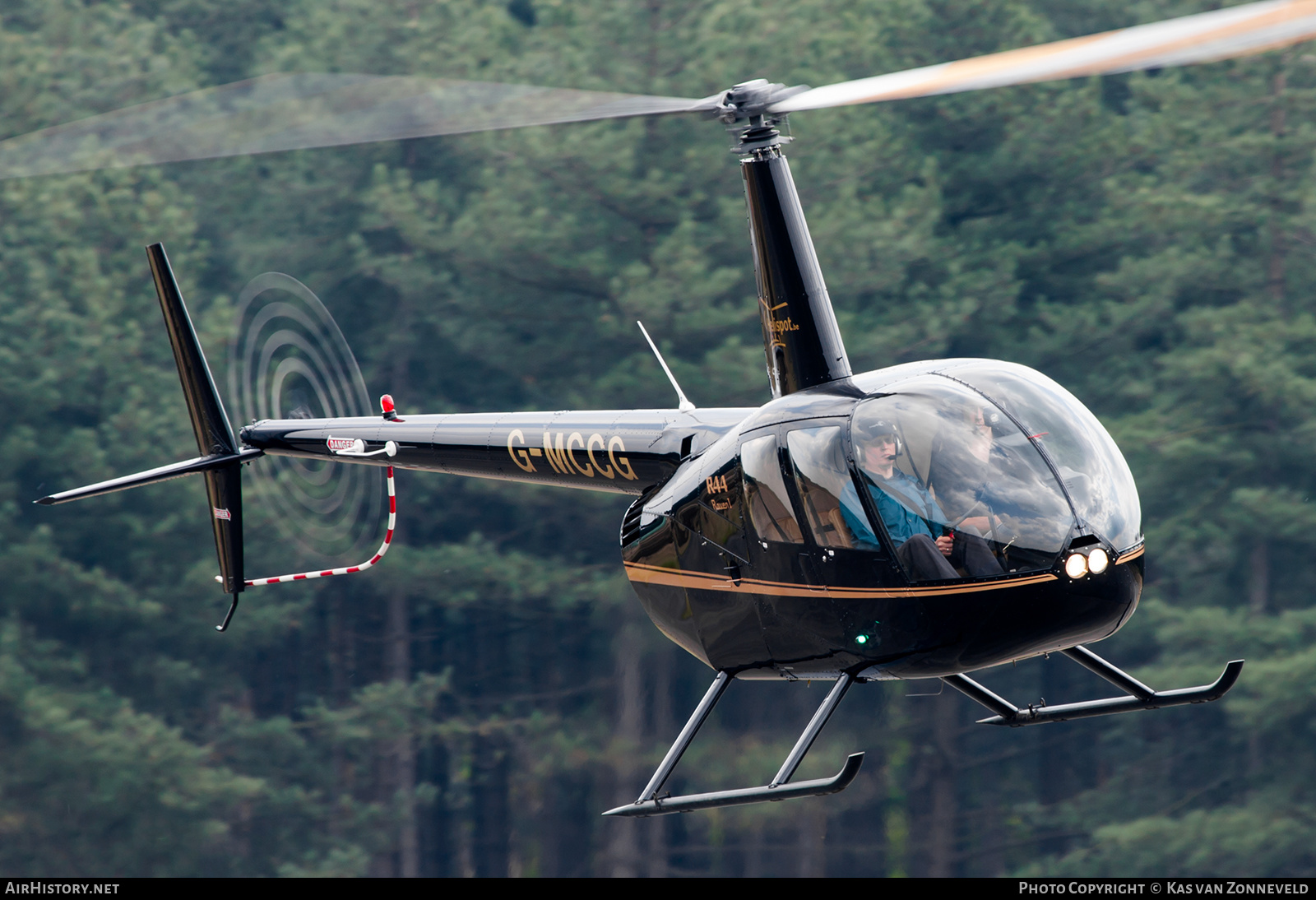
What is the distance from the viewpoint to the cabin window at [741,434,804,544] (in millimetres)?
5918

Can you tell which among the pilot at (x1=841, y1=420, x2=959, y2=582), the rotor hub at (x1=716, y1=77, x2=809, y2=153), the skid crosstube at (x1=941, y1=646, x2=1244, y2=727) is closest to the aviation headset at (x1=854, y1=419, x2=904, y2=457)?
the pilot at (x1=841, y1=420, x2=959, y2=582)

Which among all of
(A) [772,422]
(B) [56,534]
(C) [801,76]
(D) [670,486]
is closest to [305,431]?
(D) [670,486]

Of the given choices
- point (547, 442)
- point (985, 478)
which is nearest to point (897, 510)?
point (985, 478)

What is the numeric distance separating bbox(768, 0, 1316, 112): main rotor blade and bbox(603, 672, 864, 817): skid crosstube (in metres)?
2.37

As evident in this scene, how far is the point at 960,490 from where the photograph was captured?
A: 17.8 ft

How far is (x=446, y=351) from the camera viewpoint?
21438 mm

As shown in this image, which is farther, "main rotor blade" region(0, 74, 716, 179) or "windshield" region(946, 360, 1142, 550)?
"main rotor blade" region(0, 74, 716, 179)

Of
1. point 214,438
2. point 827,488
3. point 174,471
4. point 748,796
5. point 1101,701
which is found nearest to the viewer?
point 827,488

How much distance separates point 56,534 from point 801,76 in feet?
41.7

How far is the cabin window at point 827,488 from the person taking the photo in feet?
18.5

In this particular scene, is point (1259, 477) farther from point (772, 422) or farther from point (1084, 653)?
A: point (772, 422)

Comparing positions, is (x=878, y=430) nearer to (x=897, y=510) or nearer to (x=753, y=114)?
(x=897, y=510)

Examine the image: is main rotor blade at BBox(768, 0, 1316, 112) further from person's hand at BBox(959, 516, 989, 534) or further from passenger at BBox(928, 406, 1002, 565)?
person's hand at BBox(959, 516, 989, 534)

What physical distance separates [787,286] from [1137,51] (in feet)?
9.60
